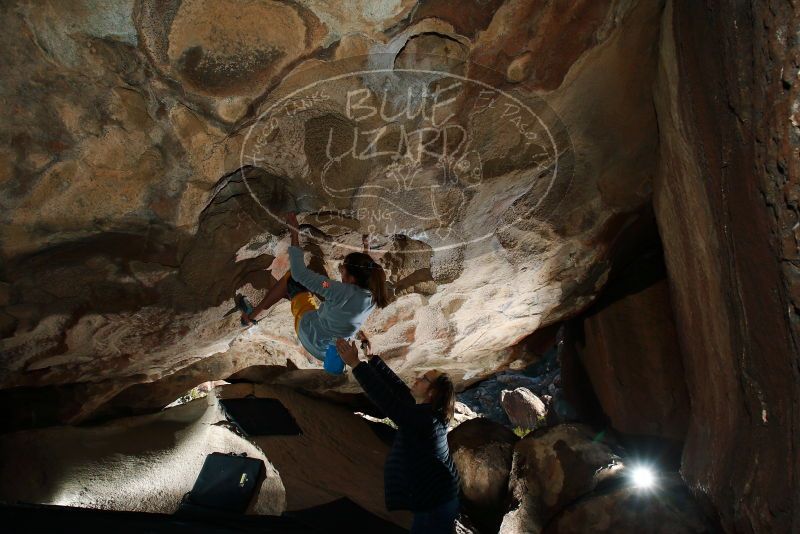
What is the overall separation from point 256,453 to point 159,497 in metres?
0.66

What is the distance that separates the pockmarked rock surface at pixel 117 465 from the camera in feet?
10.4

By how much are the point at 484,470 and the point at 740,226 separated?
119 inches

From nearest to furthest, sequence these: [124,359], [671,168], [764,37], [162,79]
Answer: [764,37] → [162,79] → [671,168] → [124,359]

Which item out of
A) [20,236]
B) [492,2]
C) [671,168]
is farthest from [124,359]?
[671,168]

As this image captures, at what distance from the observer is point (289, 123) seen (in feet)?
7.41

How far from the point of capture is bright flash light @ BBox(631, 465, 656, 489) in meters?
3.15

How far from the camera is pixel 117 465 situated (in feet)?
11.3

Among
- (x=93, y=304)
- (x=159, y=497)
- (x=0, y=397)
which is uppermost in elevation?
(x=93, y=304)

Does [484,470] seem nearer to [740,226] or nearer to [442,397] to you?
[442,397]

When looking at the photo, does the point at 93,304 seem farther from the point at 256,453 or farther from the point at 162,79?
the point at 256,453

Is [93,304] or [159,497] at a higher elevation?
[93,304]

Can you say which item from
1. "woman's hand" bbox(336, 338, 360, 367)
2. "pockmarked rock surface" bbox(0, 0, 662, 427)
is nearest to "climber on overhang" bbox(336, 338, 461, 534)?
"woman's hand" bbox(336, 338, 360, 367)

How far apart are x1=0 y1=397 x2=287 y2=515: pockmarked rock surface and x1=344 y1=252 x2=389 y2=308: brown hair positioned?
61.0 inches

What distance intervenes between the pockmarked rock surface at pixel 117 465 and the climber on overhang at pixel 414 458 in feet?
3.91
